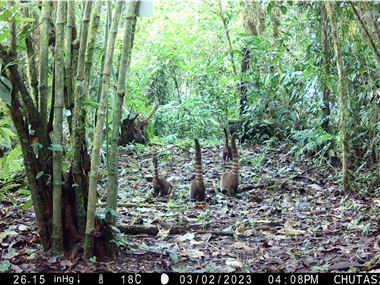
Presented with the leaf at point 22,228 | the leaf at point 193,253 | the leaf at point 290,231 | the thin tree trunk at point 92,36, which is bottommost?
the leaf at point 193,253

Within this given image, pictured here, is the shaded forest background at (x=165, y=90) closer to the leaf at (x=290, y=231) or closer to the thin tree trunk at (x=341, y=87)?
the thin tree trunk at (x=341, y=87)

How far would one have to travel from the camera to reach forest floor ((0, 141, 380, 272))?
→ 3135mm

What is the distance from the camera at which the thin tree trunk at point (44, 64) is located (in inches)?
117

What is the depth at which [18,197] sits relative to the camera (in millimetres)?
5086

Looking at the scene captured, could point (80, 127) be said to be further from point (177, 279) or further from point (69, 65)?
point (177, 279)

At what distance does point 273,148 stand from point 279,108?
Answer: 33.0 inches

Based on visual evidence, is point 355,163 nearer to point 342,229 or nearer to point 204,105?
point 342,229

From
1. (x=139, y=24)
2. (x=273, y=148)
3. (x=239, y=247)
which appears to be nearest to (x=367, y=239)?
(x=239, y=247)

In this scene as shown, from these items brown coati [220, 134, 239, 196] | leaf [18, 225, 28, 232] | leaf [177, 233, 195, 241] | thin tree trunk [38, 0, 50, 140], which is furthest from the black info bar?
brown coati [220, 134, 239, 196]

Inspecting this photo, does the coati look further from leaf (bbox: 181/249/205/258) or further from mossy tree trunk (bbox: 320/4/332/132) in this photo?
leaf (bbox: 181/249/205/258)

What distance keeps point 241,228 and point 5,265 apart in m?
2.01

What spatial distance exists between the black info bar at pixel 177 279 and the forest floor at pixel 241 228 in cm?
26

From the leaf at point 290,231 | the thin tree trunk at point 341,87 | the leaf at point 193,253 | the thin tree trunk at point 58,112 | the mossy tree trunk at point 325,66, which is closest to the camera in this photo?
the thin tree trunk at point 58,112

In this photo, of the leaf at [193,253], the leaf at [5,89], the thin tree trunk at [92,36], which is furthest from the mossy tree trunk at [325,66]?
the leaf at [5,89]
